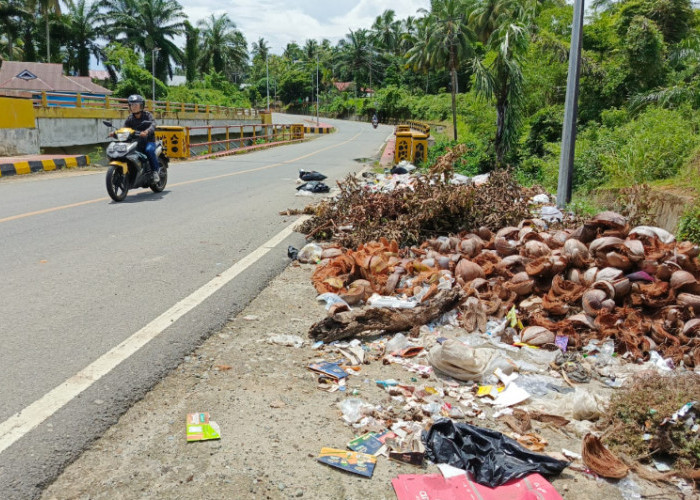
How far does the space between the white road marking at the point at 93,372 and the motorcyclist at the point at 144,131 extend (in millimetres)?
5907

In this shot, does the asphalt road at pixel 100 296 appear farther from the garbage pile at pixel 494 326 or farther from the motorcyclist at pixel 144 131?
the garbage pile at pixel 494 326

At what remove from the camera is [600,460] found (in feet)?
9.52

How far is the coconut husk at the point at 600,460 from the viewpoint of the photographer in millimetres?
2826

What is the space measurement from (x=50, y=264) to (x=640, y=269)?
5555 mm

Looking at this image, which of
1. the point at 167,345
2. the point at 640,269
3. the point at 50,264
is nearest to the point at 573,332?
the point at 640,269

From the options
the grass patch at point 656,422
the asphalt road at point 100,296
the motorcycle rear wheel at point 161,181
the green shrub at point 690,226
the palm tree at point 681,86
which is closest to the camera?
the grass patch at point 656,422

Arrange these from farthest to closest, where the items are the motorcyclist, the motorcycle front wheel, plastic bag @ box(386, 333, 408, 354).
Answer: the motorcyclist → the motorcycle front wheel → plastic bag @ box(386, 333, 408, 354)

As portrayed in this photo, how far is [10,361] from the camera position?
12.1ft

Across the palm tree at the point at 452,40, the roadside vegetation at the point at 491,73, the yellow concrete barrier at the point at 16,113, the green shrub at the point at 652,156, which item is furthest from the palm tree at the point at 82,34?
the green shrub at the point at 652,156

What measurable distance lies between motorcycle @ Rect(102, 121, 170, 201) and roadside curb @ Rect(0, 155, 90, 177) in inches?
219

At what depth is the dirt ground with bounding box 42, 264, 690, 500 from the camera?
8.58 ft

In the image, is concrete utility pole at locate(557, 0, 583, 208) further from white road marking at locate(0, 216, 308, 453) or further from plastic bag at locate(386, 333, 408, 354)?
white road marking at locate(0, 216, 308, 453)

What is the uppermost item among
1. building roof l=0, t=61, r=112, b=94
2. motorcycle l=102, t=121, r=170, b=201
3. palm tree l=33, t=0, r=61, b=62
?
palm tree l=33, t=0, r=61, b=62

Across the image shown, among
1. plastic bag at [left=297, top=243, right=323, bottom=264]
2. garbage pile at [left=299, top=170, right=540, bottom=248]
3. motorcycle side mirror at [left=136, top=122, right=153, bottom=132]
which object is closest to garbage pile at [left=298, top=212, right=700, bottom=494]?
garbage pile at [left=299, top=170, right=540, bottom=248]
